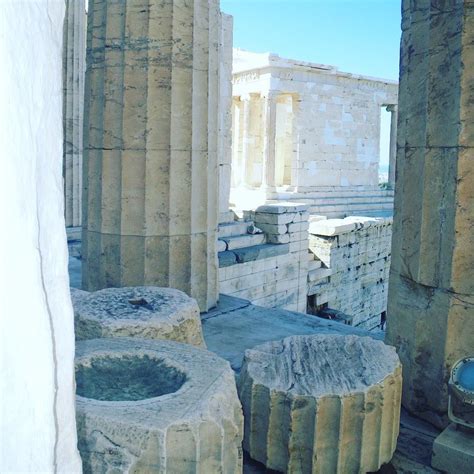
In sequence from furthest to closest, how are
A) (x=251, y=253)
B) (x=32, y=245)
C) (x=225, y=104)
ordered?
(x=225, y=104)
(x=251, y=253)
(x=32, y=245)

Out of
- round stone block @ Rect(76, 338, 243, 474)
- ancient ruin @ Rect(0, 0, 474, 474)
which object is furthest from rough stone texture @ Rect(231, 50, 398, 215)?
round stone block @ Rect(76, 338, 243, 474)

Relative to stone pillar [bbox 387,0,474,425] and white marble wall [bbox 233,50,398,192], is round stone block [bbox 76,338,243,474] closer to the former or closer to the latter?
stone pillar [bbox 387,0,474,425]

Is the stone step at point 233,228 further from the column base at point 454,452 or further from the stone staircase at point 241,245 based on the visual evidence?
the column base at point 454,452

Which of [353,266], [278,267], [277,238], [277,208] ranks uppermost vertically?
[277,208]

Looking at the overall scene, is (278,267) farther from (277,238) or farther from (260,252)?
(260,252)

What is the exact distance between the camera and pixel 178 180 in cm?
557

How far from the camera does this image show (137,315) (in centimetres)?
372

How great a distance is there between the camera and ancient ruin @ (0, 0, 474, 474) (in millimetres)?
1021

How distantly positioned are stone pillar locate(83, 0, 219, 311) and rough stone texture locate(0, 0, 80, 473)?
4386mm

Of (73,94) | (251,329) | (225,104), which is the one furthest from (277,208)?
(251,329)

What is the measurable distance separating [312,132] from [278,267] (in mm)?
8827

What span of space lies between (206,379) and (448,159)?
196 centimetres

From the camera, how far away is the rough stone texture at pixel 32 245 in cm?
95

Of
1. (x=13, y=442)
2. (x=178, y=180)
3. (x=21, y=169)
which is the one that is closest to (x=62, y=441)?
(x=13, y=442)
